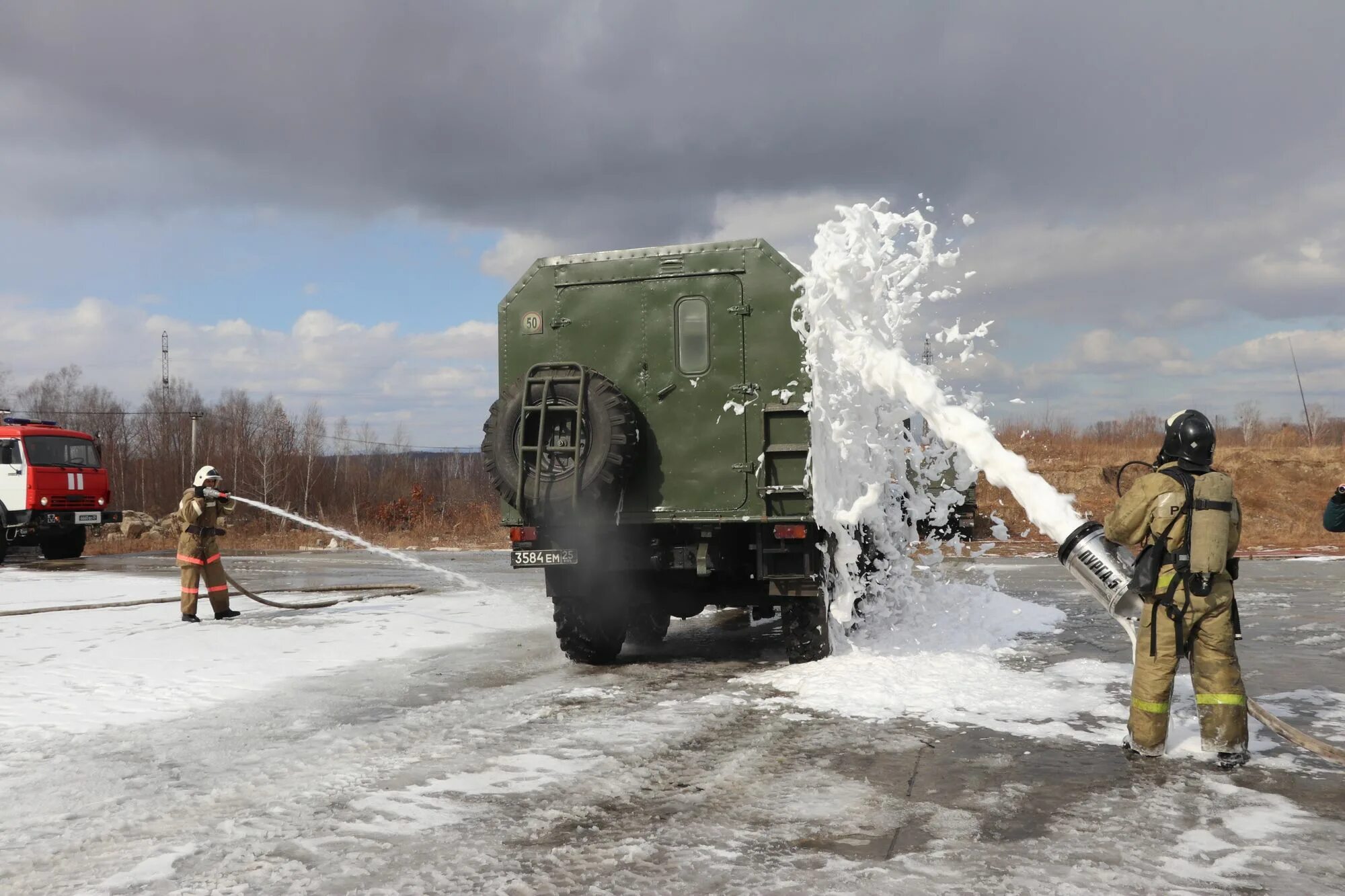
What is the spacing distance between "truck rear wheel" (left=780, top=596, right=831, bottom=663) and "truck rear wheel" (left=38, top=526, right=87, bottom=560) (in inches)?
857

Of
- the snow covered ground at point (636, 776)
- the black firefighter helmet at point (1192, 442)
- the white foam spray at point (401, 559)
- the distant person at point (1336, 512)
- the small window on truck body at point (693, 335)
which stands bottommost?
the snow covered ground at point (636, 776)

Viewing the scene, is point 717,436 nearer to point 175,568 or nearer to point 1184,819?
point 1184,819

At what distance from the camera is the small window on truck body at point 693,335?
8.09m

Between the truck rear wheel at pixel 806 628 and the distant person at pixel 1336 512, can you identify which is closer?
the distant person at pixel 1336 512

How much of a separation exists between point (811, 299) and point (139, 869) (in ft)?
18.5

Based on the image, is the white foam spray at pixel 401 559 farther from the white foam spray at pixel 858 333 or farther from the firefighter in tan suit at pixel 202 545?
the white foam spray at pixel 858 333

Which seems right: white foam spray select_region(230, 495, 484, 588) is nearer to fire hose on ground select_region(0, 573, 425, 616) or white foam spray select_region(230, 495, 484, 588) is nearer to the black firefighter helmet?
fire hose on ground select_region(0, 573, 425, 616)

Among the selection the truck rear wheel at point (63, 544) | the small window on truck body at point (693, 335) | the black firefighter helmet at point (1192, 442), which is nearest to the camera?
the black firefighter helmet at point (1192, 442)

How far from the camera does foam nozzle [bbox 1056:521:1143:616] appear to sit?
5.59m

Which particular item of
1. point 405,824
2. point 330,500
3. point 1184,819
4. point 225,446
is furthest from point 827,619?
point 225,446

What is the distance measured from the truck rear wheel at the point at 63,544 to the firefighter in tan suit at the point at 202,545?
49.3 ft

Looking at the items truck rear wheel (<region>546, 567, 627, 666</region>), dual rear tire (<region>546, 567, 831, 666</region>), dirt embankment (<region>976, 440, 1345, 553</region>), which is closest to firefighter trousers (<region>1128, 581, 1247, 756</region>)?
dual rear tire (<region>546, 567, 831, 666</region>)

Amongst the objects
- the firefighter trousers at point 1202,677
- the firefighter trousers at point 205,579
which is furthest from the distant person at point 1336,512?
the firefighter trousers at point 205,579

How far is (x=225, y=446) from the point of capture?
1809 inches
